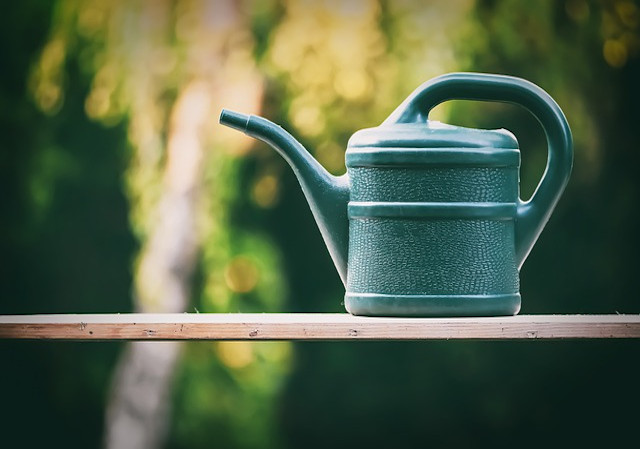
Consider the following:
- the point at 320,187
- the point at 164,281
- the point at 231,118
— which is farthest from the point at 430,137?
the point at 164,281

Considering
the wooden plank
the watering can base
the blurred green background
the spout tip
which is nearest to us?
the wooden plank

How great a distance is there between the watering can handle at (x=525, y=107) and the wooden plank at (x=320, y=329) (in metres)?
0.24

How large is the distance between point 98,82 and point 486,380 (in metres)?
2.52

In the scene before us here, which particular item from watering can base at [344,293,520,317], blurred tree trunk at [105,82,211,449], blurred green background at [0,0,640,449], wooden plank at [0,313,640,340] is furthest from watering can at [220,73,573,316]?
blurred tree trunk at [105,82,211,449]

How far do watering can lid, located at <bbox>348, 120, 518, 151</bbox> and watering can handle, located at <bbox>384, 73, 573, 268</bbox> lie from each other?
4 centimetres

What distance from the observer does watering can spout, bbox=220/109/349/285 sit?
184 cm

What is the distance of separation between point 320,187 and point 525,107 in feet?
1.21

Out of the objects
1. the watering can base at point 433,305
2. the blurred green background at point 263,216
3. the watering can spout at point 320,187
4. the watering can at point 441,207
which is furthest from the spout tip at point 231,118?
the blurred green background at point 263,216

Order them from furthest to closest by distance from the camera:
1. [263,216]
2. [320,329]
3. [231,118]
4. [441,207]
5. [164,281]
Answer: [263,216], [164,281], [231,118], [441,207], [320,329]

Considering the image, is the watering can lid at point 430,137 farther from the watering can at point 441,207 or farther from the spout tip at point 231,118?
the spout tip at point 231,118

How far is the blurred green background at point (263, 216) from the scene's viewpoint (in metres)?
5.38

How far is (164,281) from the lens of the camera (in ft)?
17.7

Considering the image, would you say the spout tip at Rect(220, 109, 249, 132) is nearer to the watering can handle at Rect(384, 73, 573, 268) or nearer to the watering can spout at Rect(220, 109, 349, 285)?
the watering can spout at Rect(220, 109, 349, 285)

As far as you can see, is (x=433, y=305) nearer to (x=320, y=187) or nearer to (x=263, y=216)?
(x=320, y=187)
